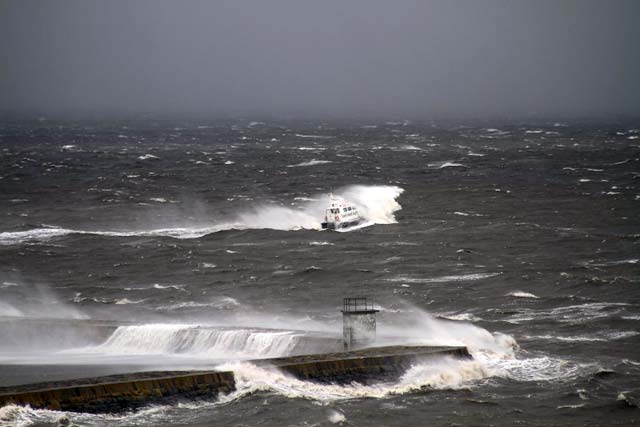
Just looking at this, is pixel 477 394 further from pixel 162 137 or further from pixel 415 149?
pixel 162 137

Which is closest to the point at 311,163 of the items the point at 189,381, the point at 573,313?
the point at 573,313

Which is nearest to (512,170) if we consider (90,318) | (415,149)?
(415,149)

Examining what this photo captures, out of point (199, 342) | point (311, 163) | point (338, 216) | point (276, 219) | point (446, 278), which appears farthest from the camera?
point (311, 163)

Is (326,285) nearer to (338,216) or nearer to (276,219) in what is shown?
(338,216)

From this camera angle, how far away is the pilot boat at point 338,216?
7256 cm

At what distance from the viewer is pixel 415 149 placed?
143500mm

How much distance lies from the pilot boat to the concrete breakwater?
35.2m

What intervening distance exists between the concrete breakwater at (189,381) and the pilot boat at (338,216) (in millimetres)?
35213

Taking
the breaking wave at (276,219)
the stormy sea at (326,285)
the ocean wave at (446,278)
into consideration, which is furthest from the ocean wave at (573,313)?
the breaking wave at (276,219)

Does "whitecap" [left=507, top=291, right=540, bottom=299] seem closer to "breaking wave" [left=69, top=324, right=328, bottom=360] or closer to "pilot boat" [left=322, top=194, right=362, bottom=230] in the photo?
"breaking wave" [left=69, top=324, right=328, bottom=360]

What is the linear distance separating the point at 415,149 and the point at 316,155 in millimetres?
15187

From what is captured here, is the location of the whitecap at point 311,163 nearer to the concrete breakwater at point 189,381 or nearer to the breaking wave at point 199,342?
the breaking wave at point 199,342

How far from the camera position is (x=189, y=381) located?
33125 millimetres

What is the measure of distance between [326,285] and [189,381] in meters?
20.3
